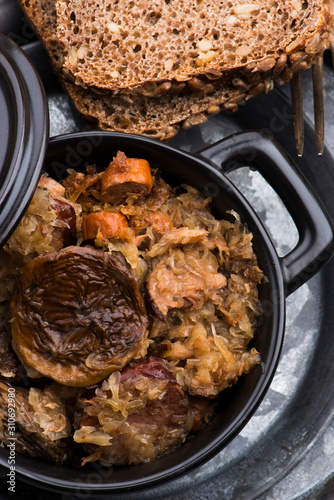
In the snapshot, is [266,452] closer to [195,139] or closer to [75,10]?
[195,139]

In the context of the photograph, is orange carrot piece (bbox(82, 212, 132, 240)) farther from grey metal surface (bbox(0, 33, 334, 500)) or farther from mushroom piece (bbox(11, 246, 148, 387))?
grey metal surface (bbox(0, 33, 334, 500))

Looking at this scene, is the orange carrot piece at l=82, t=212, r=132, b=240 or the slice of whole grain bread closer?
the orange carrot piece at l=82, t=212, r=132, b=240

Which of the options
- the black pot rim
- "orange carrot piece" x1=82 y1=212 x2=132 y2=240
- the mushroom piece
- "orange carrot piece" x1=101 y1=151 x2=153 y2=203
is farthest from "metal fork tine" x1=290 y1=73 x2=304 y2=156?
the mushroom piece

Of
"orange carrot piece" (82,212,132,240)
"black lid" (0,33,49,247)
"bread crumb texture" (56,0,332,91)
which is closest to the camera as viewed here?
"black lid" (0,33,49,247)

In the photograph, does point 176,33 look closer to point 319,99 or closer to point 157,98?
point 157,98

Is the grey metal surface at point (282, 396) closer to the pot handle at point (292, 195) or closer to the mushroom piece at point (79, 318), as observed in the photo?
the pot handle at point (292, 195)

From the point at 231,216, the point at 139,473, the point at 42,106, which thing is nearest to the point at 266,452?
the point at 139,473
